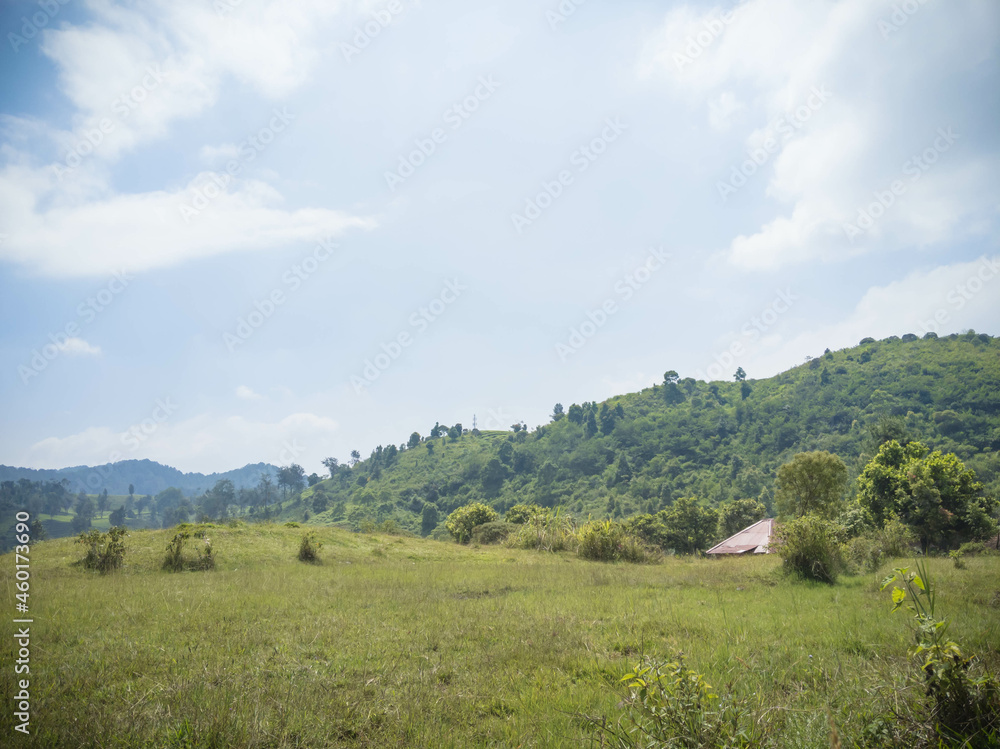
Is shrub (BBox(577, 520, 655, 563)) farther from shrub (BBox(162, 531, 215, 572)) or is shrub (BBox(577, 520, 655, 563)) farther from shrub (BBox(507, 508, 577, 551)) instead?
shrub (BBox(162, 531, 215, 572))

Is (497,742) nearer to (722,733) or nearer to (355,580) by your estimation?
(722,733)

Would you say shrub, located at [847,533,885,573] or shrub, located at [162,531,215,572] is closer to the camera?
shrub, located at [847,533,885,573]

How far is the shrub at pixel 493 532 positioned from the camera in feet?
96.2

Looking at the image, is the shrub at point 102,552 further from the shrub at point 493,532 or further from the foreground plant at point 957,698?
the shrub at point 493,532

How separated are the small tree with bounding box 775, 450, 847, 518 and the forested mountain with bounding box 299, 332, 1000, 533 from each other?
112 feet

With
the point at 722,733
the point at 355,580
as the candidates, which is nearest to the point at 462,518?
the point at 355,580

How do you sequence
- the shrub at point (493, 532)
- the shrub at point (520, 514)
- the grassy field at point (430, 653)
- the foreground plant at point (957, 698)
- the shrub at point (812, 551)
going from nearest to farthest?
the foreground plant at point (957, 698) → the grassy field at point (430, 653) → the shrub at point (812, 551) → the shrub at point (493, 532) → the shrub at point (520, 514)

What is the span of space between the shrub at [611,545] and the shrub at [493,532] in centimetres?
895

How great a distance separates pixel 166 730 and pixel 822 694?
569 cm

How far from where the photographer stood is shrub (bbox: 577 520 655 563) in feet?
66.1

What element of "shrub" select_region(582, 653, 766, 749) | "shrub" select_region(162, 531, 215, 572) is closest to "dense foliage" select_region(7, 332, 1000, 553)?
"shrub" select_region(162, 531, 215, 572)

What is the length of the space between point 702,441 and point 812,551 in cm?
8738

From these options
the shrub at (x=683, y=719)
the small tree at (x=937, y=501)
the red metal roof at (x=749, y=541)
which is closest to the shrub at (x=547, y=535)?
the red metal roof at (x=749, y=541)

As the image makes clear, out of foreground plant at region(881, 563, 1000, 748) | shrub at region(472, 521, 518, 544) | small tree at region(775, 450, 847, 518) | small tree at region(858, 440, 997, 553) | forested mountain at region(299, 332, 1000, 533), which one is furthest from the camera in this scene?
forested mountain at region(299, 332, 1000, 533)
